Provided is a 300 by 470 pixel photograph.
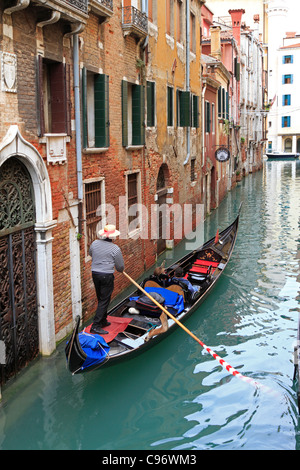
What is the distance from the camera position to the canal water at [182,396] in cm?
516

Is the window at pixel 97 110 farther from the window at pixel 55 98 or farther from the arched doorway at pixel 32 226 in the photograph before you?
the arched doorway at pixel 32 226

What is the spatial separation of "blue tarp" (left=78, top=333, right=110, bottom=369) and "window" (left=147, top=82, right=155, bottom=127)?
19.9 feet

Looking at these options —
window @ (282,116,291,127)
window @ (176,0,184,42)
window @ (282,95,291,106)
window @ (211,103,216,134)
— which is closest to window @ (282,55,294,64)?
window @ (282,95,291,106)

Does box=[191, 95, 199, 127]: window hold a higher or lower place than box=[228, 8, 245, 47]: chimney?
lower

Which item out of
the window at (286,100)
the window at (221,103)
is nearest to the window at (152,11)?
the window at (221,103)

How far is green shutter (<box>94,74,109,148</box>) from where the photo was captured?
8.10 m

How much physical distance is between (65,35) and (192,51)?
Answer: 29.2 feet

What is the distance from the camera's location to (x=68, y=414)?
5.54 m

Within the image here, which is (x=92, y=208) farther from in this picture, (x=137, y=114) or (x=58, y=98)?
(x=137, y=114)

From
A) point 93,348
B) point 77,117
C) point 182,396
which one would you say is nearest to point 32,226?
point 93,348

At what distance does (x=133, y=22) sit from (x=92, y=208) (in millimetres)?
3404

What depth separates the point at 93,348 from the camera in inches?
229

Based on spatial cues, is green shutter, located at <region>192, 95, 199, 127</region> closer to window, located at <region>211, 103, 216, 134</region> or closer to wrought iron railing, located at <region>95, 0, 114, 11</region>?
window, located at <region>211, 103, 216, 134</region>

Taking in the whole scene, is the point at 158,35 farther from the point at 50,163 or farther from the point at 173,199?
the point at 50,163
